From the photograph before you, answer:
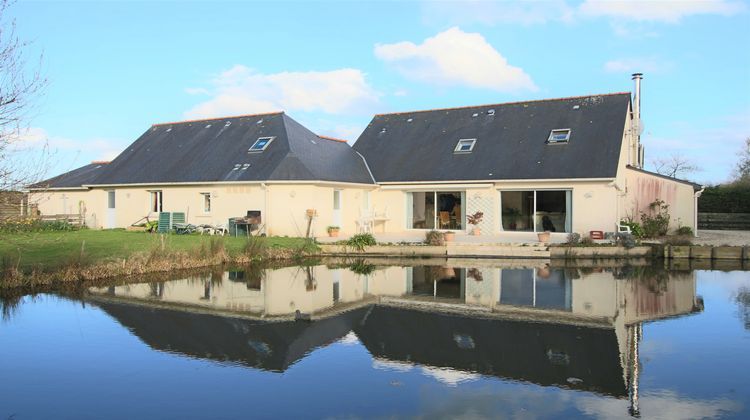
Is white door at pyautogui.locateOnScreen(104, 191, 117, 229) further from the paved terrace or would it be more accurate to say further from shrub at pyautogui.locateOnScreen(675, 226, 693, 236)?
shrub at pyautogui.locateOnScreen(675, 226, 693, 236)

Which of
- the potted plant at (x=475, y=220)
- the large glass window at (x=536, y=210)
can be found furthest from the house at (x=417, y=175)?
the potted plant at (x=475, y=220)

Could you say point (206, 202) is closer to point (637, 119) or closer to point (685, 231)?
point (637, 119)

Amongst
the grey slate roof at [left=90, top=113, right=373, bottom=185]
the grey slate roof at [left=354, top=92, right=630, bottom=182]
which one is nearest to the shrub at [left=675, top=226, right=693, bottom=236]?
the grey slate roof at [left=354, top=92, right=630, bottom=182]

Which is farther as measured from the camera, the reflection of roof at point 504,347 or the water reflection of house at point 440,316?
the water reflection of house at point 440,316

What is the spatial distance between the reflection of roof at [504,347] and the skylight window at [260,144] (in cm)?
1499

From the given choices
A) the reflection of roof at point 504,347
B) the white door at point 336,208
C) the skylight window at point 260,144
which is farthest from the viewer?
the skylight window at point 260,144

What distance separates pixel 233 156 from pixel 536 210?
38.5 ft

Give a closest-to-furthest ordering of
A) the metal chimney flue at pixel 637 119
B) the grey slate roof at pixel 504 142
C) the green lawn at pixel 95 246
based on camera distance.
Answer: the green lawn at pixel 95 246 → the grey slate roof at pixel 504 142 → the metal chimney flue at pixel 637 119

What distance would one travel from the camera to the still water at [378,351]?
5684 millimetres

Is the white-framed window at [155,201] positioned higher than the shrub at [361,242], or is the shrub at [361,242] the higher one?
the white-framed window at [155,201]

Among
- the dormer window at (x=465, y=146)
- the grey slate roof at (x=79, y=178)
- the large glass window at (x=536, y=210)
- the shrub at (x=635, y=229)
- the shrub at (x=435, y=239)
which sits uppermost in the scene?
the dormer window at (x=465, y=146)

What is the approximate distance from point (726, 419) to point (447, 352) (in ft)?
10.2

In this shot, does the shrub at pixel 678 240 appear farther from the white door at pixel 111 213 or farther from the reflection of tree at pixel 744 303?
the white door at pixel 111 213

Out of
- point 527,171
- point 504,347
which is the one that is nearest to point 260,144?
point 527,171
